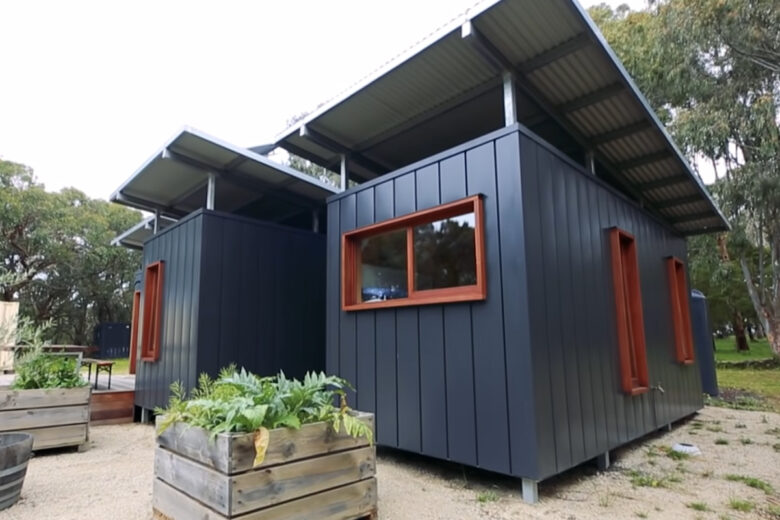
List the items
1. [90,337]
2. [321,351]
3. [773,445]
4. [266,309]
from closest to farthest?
[773,445] < [266,309] < [321,351] < [90,337]

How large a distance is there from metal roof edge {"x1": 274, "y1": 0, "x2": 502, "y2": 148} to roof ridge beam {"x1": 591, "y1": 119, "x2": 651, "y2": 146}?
6.79ft

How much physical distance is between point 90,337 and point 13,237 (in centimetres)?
618

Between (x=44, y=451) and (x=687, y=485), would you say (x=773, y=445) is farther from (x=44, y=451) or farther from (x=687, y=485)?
(x=44, y=451)

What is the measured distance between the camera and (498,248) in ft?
9.97

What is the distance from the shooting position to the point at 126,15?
325 inches

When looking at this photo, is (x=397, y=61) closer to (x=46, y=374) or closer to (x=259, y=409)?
(x=259, y=409)

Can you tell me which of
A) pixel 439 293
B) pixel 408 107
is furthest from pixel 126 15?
pixel 439 293

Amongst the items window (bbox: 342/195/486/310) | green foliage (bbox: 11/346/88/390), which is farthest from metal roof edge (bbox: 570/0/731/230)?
green foliage (bbox: 11/346/88/390)

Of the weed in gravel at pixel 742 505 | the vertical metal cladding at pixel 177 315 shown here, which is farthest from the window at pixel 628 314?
the vertical metal cladding at pixel 177 315

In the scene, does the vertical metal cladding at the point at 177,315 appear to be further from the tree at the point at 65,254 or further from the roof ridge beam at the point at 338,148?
the tree at the point at 65,254

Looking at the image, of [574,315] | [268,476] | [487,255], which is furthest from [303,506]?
[574,315]

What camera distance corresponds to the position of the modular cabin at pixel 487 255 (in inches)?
115

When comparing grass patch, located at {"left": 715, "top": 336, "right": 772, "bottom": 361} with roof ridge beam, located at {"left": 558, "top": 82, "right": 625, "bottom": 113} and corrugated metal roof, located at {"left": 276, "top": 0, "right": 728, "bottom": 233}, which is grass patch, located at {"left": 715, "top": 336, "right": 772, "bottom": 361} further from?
roof ridge beam, located at {"left": 558, "top": 82, "right": 625, "bottom": 113}

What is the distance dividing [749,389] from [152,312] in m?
10.8
